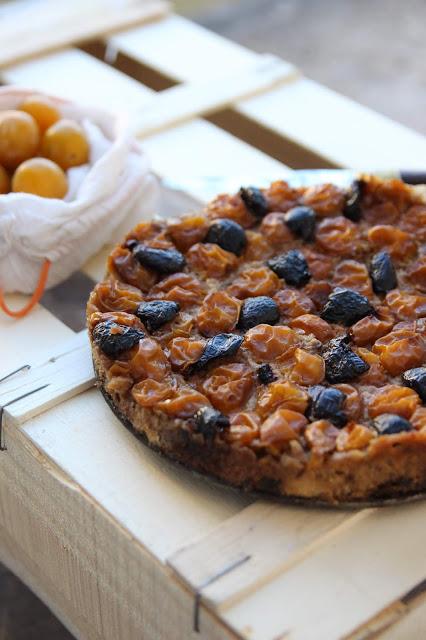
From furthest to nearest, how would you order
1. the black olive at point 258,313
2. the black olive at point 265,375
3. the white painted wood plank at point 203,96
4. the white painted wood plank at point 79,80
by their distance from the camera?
the white painted wood plank at point 79,80, the white painted wood plank at point 203,96, the black olive at point 258,313, the black olive at point 265,375

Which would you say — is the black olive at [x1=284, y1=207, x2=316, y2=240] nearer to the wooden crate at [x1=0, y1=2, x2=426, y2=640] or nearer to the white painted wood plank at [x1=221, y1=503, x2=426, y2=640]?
the wooden crate at [x1=0, y1=2, x2=426, y2=640]

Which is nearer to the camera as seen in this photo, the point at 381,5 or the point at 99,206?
the point at 99,206

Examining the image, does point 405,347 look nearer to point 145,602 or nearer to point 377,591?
point 377,591

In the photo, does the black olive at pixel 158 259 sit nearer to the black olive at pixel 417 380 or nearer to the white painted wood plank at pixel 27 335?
the white painted wood plank at pixel 27 335

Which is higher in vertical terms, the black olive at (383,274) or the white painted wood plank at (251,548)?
Result: the black olive at (383,274)

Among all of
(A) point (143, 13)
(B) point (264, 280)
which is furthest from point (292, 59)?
(B) point (264, 280)

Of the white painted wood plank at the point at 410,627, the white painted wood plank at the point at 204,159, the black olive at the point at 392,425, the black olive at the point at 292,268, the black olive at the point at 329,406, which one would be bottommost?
the white painted wood plank at the point at 204,159

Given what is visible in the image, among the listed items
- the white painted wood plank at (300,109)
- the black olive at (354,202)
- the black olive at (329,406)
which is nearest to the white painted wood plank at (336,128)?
the white painted wood plank at (300,109)
